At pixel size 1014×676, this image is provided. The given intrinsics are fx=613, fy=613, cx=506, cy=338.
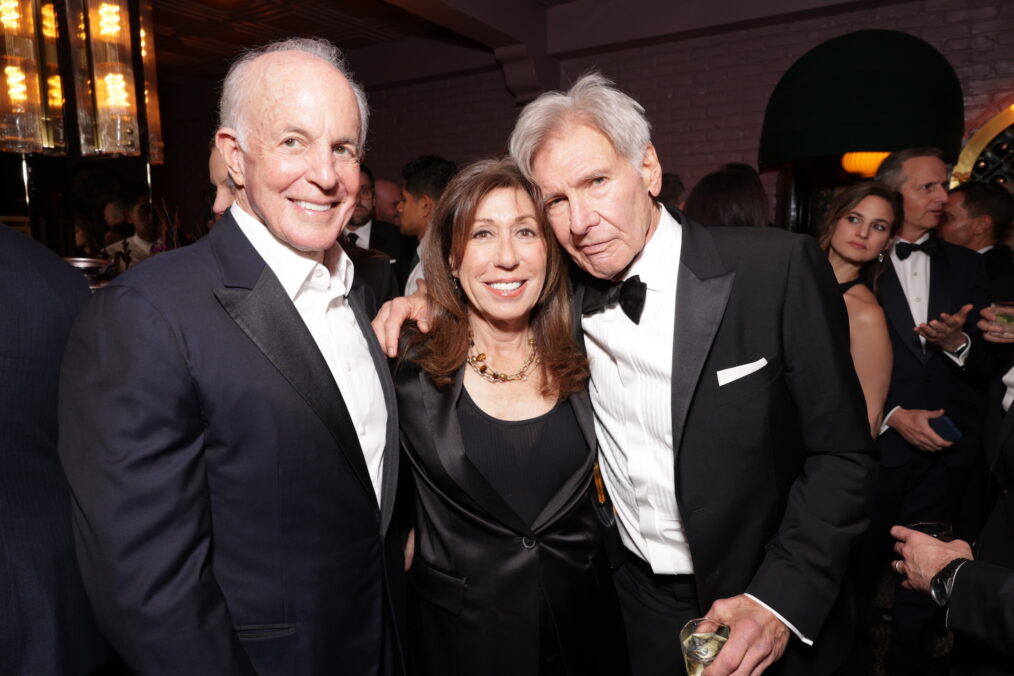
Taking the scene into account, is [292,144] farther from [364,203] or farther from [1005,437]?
[364,203]

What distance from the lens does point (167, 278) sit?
1.12 metres

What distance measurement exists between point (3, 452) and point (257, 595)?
53 cm

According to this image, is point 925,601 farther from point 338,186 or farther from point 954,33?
point 954,33

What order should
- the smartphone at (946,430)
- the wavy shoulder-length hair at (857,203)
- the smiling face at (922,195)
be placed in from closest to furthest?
the smartphone at (946,430) < the wavy shoulder-length hair at (857,203) < the smiling face at (922,195)

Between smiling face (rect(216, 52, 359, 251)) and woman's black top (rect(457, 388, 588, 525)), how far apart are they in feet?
2.22

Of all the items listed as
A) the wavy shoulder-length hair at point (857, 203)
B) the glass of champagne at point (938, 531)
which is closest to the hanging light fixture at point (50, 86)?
the wavy shoulder-length hair at point (857, 203)

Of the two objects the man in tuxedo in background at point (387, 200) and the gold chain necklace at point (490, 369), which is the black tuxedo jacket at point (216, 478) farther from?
the man in tuxedo in background at point (387, 200)

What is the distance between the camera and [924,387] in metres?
3.00

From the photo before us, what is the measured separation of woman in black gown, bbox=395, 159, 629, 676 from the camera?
1612 mm

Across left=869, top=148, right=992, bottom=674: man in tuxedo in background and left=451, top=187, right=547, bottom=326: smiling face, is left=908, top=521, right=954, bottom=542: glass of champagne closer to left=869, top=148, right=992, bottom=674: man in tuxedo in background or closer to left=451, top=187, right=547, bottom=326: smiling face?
left=451, top=187, right=547, bottom=326: smiling face

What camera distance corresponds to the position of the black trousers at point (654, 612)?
63.0 inches

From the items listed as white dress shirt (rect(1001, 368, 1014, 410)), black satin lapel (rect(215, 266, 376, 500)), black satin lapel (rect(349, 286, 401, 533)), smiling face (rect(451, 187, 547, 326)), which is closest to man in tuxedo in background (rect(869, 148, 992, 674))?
white dress shirt (rect(1001, 368, 1014, 410))

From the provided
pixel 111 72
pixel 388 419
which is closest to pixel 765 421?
pixel 388 419

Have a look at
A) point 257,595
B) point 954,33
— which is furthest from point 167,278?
point 954,33
